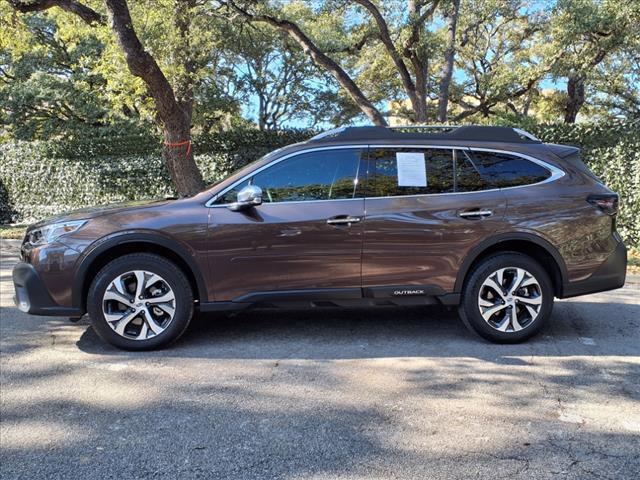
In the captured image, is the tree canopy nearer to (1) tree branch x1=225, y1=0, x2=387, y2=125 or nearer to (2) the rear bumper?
(1) tree branch x1=225, y1=0, x2=387, y2=125

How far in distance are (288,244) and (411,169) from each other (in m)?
1.25

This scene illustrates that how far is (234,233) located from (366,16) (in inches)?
464

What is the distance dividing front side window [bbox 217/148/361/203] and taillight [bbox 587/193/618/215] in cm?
204

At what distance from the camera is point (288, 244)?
4543 millimetres

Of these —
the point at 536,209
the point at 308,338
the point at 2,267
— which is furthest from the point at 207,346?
the point at 2,267

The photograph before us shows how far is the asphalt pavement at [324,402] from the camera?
2.92 meters

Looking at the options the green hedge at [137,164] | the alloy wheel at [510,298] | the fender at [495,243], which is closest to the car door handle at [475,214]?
the fender at [495,243]

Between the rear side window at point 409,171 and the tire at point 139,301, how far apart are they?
1822mm

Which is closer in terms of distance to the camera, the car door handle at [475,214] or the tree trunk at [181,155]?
the car door handle at [475,214]

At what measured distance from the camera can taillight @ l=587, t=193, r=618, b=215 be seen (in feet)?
15.4

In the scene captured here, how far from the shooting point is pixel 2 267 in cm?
859

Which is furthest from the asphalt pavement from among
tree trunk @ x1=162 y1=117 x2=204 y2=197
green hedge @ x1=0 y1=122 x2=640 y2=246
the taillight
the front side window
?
green hedge @ x1=0 y1=122 x2=640 y2=246

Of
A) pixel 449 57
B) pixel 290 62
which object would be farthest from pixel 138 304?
pixel 290 62

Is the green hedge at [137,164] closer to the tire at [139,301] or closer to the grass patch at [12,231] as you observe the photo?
the grass patch at [12,231]
